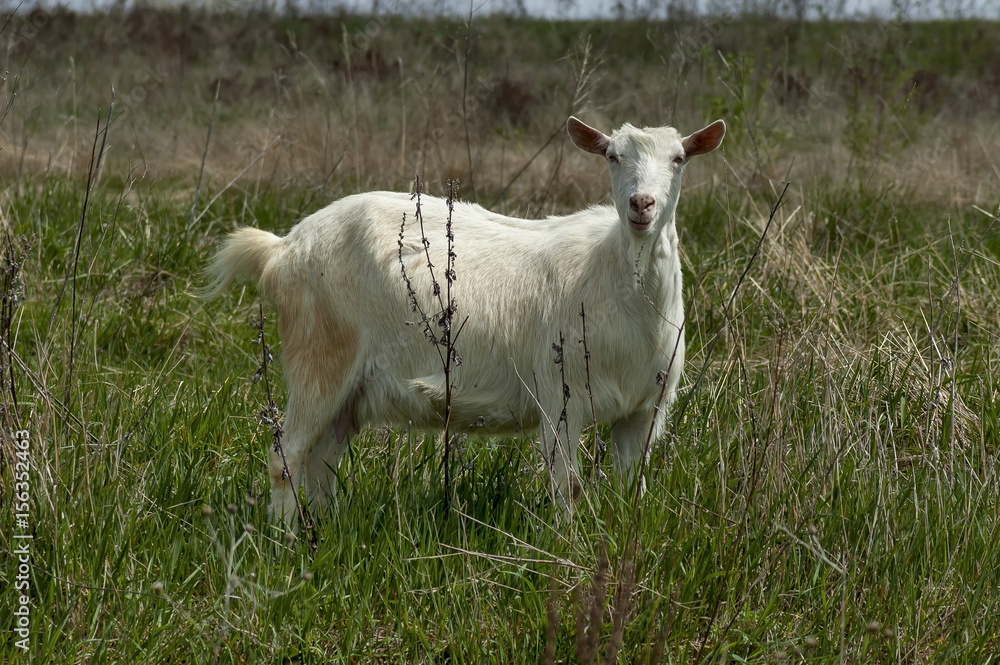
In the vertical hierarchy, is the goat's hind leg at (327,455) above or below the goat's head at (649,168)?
below

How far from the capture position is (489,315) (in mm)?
3666

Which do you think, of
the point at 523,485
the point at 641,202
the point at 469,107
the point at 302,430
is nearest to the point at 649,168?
the point at 641,202

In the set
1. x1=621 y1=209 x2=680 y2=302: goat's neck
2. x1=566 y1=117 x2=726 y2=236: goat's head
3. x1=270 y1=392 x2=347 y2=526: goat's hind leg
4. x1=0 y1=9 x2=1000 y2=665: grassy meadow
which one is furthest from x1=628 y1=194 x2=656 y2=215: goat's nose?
x1=270 y1=392 x2=347 y2=526: goat's hind leg

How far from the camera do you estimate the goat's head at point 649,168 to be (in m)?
3.26

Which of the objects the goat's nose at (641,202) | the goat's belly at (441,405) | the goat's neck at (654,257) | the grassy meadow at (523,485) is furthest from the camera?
the goat's belly at (441,405)

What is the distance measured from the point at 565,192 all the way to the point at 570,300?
15.4ft

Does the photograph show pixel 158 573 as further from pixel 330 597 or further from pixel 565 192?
pixel 565 192

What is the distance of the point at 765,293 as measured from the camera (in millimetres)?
4836

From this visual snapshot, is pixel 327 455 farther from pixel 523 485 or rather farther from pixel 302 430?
pixel 523 485

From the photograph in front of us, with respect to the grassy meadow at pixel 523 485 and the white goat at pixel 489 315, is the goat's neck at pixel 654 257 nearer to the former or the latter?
the white goat at pixel 489 315

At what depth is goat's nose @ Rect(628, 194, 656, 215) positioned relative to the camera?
10.6 feet

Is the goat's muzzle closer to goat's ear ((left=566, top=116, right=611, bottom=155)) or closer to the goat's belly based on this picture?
goat's ear ((left=566, top=116, right=611, bottom=155))

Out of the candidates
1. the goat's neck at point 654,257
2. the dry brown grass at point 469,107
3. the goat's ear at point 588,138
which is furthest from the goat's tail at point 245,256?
the goat's neck at point 654,257

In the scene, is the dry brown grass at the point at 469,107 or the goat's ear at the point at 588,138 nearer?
the goat's ear at the point at 588,138
